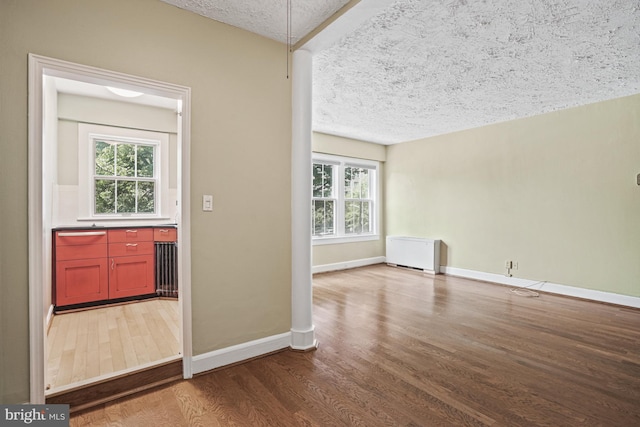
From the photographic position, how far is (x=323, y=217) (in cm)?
610

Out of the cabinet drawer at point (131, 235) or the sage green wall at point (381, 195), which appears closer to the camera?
the cabinet drawer at point (131, 235)

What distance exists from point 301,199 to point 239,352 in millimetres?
1338

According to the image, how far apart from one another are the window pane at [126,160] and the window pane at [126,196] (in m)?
0.14

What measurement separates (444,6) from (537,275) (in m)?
4.21

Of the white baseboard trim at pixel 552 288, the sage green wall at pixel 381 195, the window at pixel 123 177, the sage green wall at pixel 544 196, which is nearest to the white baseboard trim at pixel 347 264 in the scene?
the sage green wall at pixel 381 195

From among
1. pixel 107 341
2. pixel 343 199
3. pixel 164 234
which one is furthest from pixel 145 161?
pixel 343 199

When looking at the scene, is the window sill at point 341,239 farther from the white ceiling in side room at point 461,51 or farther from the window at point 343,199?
the white ceiling in side room at point 461,51

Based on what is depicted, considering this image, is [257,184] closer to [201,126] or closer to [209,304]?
[201,126]

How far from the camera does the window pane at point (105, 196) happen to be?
4.14m

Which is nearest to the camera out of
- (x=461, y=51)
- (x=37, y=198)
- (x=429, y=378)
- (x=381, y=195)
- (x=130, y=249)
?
(x=37, y=198)

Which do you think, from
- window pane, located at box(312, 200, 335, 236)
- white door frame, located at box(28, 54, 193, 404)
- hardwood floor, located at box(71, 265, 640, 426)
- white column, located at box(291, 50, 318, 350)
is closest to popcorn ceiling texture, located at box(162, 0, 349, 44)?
white column, located at box(291, 50, 318, 350)

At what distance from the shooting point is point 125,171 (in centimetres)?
436

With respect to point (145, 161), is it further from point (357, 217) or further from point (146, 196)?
point (357, 217)

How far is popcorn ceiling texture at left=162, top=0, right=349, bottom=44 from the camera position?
7.00ft
